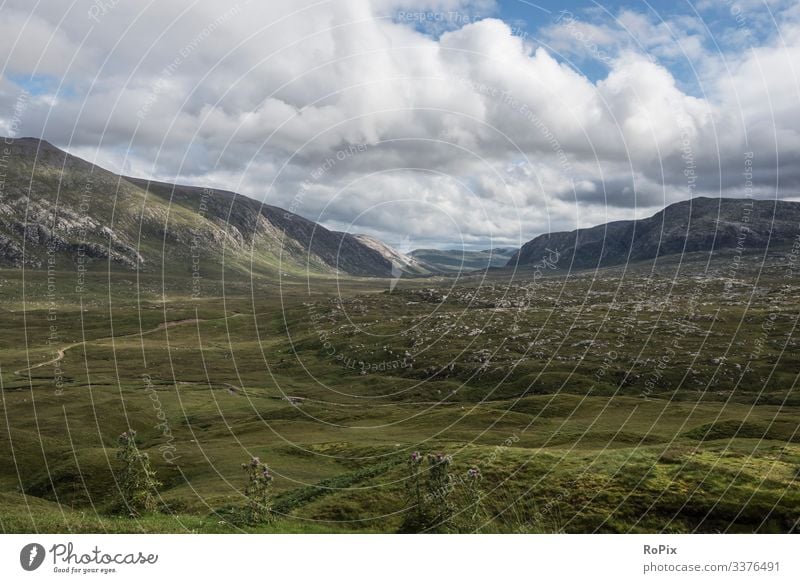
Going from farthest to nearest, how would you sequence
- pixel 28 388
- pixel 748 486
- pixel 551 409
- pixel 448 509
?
pixel 28 388, pixel 551 409, pixel 748 486, pixel 448 509

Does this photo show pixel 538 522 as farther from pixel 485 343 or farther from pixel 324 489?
pixel 485 343

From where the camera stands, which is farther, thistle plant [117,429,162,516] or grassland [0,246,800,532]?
thistle plant [117,429,162,516]

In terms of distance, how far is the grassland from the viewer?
34.0 meters

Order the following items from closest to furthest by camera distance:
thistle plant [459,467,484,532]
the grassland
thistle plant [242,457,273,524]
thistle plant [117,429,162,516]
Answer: thistle plant [459,467,484,532]
thistle plant [242,457,273,524]
the grassland
thistle plant [117,429,162,516]

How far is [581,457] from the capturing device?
4441cm

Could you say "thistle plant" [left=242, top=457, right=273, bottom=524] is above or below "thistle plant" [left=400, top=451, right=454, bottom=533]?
below

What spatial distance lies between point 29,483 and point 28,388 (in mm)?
82438

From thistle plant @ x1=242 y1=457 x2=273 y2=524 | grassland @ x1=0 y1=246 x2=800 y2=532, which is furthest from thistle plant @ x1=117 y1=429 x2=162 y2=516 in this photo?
thistle plant @ x1=242 y1=457 x2=273 y2=524

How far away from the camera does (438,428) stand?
96.8 m

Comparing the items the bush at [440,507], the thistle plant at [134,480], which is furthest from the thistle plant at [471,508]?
the thistle plant at [134,480]

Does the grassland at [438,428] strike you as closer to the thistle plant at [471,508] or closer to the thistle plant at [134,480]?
the thistle plant at [471,508]

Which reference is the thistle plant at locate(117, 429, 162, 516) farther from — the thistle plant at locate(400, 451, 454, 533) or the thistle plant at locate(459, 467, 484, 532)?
the thistle plant at locate(459, 467, 484, 532)

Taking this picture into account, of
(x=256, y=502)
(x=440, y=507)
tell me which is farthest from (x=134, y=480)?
(x=440, y=507)

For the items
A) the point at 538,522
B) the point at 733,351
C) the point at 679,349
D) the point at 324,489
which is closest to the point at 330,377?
the point at 679,349
